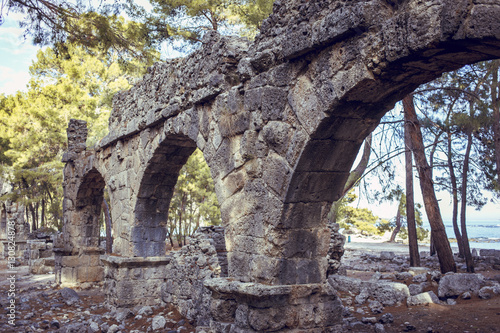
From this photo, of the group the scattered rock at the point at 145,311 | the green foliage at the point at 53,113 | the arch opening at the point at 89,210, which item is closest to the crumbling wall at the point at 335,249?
the scattered rock at the point at 145,311

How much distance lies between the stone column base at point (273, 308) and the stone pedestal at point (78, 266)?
25.2 ft

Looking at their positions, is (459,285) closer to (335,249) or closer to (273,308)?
(335,249)

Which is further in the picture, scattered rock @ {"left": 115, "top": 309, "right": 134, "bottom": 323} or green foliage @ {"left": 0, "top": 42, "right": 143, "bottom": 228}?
green foliage @ {"left": 0, "top": 42, "right": 143, "bottom": 228}

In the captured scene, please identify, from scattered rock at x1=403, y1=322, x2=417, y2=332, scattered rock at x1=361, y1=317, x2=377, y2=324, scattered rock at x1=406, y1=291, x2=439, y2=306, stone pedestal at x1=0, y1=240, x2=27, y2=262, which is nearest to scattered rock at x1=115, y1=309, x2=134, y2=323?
scattered rock at x1=361, y1=317, x2=377, y2=324

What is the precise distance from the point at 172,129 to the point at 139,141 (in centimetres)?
149

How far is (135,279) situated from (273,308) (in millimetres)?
4391

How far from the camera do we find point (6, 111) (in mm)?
→ 20328

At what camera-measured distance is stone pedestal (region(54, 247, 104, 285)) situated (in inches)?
430

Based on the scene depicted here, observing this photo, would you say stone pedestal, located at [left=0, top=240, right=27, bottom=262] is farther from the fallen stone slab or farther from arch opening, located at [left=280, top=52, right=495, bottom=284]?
arch opening, located at [left=280, top=52, right=495, bottom=284]

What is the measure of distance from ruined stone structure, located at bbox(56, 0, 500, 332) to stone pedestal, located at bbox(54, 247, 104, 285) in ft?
21.1

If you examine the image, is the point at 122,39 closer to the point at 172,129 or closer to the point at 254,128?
the point at 172,129

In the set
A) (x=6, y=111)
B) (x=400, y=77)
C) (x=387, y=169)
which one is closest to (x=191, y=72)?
(x=400, y=77)

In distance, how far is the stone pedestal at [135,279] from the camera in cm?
759

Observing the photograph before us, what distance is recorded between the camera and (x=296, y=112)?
3836 mm
